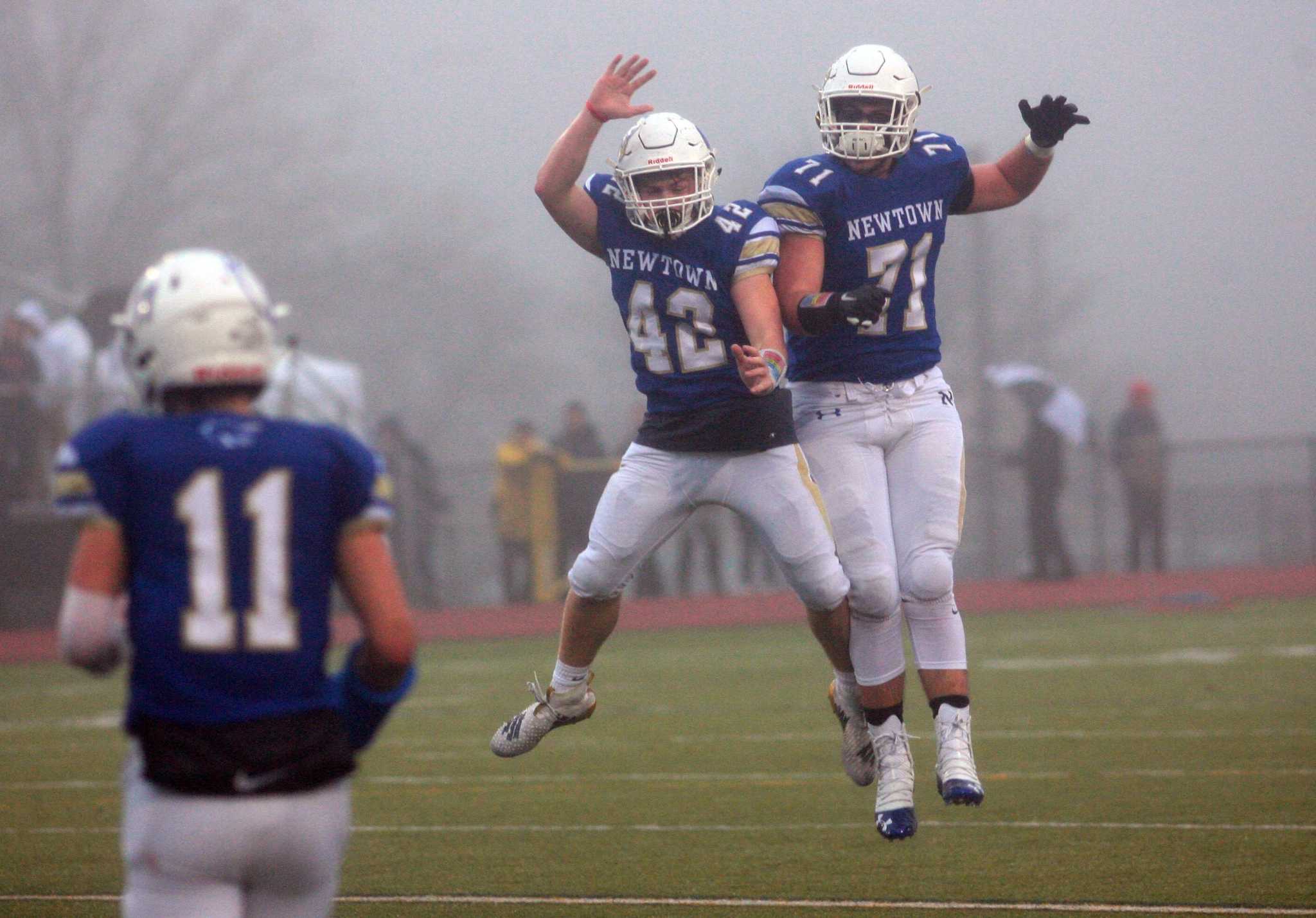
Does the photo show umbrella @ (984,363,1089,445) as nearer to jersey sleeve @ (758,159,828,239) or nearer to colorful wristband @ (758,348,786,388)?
jersey sleeve @ (758,159,828,239)

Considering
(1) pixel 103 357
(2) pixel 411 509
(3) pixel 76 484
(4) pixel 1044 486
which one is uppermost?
(3) pixel 76 484

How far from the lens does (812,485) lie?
18.1ft

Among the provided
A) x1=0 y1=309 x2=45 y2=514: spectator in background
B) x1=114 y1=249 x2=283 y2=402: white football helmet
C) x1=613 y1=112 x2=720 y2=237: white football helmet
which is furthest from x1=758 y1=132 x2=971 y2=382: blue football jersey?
x1=0 y1=309 x2=45 y2=514: spectator in background

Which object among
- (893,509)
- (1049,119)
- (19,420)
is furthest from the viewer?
(19,420)

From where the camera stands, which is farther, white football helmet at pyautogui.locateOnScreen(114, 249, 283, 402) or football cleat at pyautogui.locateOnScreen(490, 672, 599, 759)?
football cleat at pyautogui.locateOnScreen(490, 672, 599, 759)

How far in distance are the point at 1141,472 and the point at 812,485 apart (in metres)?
15.2

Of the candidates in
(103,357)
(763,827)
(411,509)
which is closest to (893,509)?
(763,827)

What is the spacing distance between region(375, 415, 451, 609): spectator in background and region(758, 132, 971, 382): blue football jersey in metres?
12.2

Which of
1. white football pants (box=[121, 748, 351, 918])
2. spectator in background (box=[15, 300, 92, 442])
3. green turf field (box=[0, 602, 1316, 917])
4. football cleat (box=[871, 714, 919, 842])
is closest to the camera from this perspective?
white football pants (box=[121, 748, 351, 918])

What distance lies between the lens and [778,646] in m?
13.7

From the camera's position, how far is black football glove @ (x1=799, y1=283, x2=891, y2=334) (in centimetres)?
514

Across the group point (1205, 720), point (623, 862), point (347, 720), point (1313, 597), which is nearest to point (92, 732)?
point (623, 862)

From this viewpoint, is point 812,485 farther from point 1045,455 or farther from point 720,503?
point 1045,455

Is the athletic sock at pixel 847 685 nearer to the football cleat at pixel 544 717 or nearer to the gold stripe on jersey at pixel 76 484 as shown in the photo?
the football cleat at pixel 544 717
